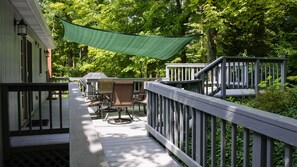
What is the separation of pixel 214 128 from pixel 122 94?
3.95 meters

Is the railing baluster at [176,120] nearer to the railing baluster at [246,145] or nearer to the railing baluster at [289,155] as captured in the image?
the railing baluster at [246,145]

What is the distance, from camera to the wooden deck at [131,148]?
355cm

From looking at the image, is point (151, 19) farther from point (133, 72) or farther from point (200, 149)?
point (200, 149)

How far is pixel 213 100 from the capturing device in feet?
8.30

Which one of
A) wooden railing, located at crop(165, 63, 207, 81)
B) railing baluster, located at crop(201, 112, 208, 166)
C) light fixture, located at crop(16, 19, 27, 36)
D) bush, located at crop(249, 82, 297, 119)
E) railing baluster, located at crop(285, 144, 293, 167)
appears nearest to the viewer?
railing baluster, located at crop(285, 144, 293, 167)

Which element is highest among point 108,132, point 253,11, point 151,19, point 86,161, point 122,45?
point 151,19

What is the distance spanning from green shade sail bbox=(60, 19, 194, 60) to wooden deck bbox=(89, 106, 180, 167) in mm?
2712

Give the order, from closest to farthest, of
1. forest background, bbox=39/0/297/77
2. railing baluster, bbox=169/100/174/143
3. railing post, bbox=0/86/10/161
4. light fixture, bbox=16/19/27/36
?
railing baluster, bbox=169/100/174/143, railing post, bbox=0/86/10/161, light fixture, bbox=16/19/27/36, forest background, bbox=39/0/297/77

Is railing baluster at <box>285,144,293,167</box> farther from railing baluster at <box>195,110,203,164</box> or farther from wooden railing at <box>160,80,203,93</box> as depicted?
wooden railing at <box>160,80,203,93</box>

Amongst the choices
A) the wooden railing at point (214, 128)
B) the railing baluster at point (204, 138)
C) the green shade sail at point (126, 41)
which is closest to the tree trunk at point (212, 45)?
the green shade sail at point (126, 41)

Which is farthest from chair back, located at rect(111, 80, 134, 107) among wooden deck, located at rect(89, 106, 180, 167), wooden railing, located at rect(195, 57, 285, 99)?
wooden railing, located at rect(195, 57, 285, 99)

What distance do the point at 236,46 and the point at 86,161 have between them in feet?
49.0

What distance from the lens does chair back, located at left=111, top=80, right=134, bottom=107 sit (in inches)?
250

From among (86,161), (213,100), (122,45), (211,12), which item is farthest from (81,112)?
(211,12)
